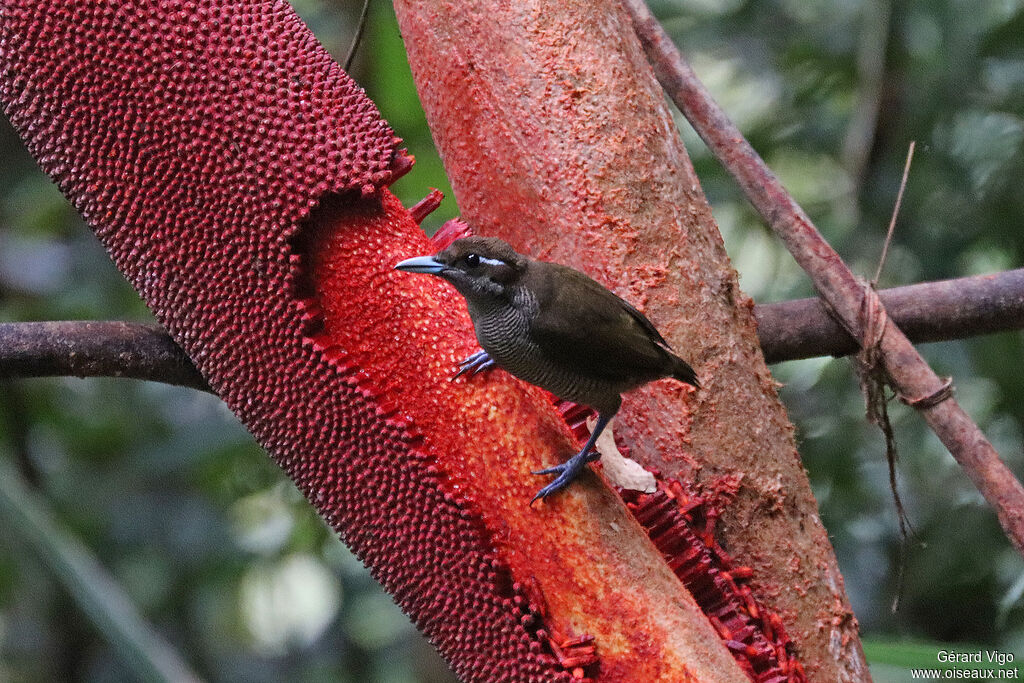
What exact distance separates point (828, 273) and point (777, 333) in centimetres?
13

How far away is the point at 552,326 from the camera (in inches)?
46.2

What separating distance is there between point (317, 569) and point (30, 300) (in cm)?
120

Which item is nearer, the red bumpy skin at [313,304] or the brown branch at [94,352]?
the red bumpy skin at [313,304]

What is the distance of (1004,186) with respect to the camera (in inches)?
98.5

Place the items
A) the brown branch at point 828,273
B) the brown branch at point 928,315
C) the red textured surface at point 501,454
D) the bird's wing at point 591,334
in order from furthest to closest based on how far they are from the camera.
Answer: the brown branch at point 928,315 < the brown branch at point 828,273 < the bird's wing at point 591,334 < the red textured surface at point 501,454

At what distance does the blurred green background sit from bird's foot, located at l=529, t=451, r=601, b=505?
1.51 meters

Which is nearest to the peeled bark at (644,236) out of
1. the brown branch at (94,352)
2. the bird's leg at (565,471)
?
the bird's leg at (565,471)

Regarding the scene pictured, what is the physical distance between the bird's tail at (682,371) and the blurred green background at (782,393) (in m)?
1.36

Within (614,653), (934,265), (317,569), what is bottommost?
(317,569)

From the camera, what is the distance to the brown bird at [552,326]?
3.73ft

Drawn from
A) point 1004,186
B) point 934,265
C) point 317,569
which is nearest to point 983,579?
point 934,265

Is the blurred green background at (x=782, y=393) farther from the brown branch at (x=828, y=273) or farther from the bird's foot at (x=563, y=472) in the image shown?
the bird's foot at (x=563, y=472)

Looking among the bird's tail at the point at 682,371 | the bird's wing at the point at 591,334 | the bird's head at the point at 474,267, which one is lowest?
the bird's tail at the point at 682,371

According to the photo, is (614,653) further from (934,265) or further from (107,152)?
(934,265)
